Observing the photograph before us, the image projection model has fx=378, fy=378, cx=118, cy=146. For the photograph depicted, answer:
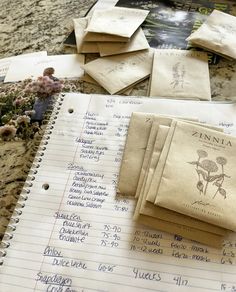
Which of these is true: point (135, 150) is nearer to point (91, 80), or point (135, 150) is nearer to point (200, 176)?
point (200, 176)

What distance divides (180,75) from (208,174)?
27cm

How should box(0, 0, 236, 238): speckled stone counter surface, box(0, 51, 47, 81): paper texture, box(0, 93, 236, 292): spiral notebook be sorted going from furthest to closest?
box(0, 51, 47, 81): paper texture, box(0, 0, 236, 238): speckled stone counter surface, box(0, 93, 236, 292): spiral notebook

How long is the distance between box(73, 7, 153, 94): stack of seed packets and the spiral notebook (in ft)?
0.30

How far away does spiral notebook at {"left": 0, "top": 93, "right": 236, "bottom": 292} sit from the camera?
18.6 inches

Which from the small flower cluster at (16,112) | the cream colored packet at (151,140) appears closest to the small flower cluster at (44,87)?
the small flower cluster at (16,112)

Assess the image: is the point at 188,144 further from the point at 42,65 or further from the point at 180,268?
the point at 42,65

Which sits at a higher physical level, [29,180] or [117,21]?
[117,21]

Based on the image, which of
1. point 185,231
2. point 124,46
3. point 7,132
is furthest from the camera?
point 124,46

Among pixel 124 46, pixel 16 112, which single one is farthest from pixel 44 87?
pixel 124 46

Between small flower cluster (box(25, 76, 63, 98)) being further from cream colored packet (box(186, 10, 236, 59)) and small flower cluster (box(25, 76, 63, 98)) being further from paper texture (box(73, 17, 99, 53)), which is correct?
cream colored packet (box(186, 10, 236, 59))

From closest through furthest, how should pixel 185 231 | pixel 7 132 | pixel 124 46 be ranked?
pixel 185 231, pixel 7 132, pixel 124 46

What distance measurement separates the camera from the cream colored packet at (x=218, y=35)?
0.74 metres

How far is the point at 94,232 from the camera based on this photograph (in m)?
0.52

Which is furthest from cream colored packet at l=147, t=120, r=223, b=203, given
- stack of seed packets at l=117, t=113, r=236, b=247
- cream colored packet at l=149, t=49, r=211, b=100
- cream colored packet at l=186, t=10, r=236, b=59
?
cream colored packet at l=186, t=10, r=236, b=59
